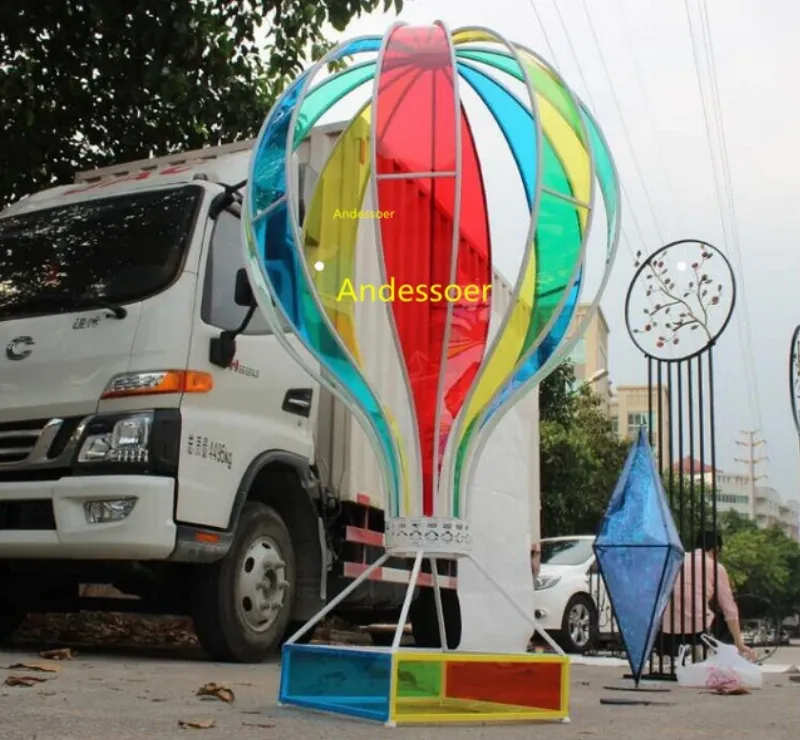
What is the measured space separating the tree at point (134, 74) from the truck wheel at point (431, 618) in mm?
4409

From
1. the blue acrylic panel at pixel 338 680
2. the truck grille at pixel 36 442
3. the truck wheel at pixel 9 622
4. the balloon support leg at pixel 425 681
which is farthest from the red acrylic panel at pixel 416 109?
the truck wheel at pixel 9 622

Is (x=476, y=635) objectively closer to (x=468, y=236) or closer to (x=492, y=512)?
(x=492, y=512)

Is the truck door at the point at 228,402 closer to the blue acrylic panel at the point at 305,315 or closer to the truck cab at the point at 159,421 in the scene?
the truck cab at the point at 159,421

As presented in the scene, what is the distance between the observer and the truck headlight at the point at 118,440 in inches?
213

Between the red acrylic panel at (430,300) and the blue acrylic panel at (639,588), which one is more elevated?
the red acrylic panel at (430,300)

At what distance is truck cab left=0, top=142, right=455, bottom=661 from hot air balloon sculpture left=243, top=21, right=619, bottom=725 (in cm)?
146

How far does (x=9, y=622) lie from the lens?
7.07m

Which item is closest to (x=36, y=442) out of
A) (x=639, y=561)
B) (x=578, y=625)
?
(x=639, y=561)

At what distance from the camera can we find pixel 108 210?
6277 mm

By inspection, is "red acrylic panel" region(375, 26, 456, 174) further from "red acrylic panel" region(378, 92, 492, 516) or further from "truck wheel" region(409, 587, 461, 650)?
"truck wheel" region(409, 587, 461, 650)

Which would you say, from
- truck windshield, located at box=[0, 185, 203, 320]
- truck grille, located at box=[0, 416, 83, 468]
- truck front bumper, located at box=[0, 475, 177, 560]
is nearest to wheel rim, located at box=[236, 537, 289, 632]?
truck front bumper, located at box=[0, 475, 177, 560]

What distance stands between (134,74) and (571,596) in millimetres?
7254

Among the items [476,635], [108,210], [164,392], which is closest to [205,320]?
[164,392]

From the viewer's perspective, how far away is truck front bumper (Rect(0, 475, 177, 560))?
536 cm
